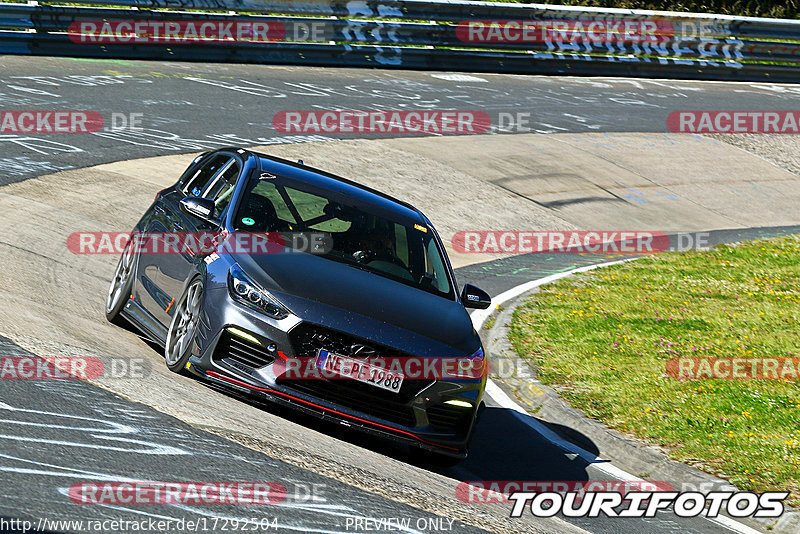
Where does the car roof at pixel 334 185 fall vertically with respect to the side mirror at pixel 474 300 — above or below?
above

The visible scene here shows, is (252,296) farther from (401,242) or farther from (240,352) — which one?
(401,242)

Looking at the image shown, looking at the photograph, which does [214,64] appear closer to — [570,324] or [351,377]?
[570,324]

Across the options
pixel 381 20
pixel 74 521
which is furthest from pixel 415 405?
pixel 381 20

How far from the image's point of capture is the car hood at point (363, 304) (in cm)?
689

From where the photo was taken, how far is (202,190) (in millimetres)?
9016

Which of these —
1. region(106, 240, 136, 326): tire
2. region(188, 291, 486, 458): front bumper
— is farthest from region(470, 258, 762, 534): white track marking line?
region(106, 240, 136, 326): tire

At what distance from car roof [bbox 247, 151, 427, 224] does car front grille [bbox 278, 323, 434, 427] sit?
2.05 metres

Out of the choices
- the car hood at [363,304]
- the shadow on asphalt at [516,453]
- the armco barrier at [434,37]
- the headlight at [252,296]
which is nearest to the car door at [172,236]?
the headlight at [252,296]

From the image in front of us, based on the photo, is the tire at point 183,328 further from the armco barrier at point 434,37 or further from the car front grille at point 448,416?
the armco barrier at point 434,37

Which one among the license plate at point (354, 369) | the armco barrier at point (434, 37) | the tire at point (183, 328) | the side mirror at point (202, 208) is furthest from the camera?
the armco barrier at point (434, 37)

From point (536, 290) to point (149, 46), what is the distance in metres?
11.1

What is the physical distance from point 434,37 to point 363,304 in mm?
18955

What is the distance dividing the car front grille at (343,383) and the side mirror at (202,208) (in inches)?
62.1

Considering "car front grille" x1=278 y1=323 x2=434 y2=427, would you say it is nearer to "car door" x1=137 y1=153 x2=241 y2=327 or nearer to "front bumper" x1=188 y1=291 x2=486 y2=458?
"front bumper" x1=188 y1=291 x2=486 y2=458
